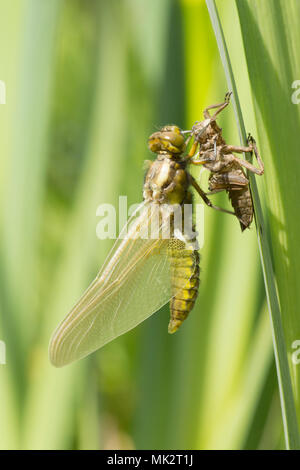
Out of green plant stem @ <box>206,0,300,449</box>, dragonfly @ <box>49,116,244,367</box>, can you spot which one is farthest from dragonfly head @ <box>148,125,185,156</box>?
green plant stem @ <box>206,0,300,449</box>

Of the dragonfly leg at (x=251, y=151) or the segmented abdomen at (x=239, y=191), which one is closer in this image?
the dragonfly leg at (x=251, y=151)

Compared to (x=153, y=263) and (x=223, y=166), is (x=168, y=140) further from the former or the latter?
(x=153, y=263)

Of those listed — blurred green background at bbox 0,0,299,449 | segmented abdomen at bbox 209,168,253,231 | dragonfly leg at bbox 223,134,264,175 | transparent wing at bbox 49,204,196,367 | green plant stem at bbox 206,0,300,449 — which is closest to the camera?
green plant stem at bbox 206,0,300,449

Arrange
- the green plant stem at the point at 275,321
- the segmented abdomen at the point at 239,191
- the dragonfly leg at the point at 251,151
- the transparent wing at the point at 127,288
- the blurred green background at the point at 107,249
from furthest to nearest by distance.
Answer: the blurred green background at the point at 107,249, the transparent wing at the point at 127,288, the segmented abdomen at the point at 239,191, the dragonfly leg at the point at 251,151, the green plant stem at the point at 275,321

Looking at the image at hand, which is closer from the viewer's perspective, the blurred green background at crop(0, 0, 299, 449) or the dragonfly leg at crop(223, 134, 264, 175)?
the dragonfly leg at crop(223, 134, 264, 175)

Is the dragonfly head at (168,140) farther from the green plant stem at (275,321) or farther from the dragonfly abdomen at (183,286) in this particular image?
the green plant stem at (275,321)

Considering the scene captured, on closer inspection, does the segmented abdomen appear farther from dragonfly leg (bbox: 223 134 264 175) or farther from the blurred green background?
the blurred green background

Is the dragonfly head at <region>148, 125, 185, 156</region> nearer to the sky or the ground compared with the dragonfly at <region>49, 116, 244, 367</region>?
nearer to the sky

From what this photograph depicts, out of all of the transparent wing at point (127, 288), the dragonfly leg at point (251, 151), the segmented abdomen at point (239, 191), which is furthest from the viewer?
the transparent wing at point (127, 288)

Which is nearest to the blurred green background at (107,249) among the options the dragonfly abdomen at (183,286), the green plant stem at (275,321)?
the dragonfly abdomen at (183,286)
